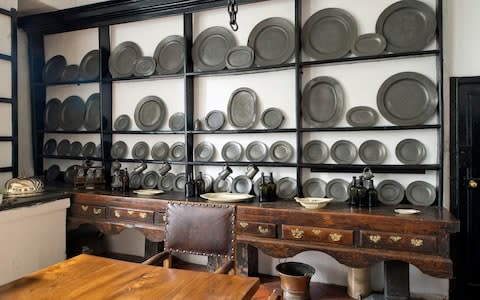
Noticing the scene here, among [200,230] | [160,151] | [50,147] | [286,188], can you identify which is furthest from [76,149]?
[200,230]

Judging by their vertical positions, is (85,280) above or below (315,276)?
above

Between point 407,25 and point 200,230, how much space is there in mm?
2208

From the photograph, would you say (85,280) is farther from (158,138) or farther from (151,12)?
(151,12)

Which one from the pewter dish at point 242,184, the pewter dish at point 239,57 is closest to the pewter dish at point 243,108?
the pewter dish at point 239,57

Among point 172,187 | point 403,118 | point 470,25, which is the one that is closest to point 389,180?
point 403,118

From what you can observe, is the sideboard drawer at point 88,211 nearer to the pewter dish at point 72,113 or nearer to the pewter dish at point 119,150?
the pewter dish at point 119,150

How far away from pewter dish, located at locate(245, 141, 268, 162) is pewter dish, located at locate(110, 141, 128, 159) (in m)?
1.40

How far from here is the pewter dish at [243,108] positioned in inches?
129

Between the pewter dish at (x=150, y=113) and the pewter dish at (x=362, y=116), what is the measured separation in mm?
1825

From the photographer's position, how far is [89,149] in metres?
4.00

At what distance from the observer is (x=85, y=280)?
1528mm

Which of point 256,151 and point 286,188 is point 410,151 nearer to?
point 286,188

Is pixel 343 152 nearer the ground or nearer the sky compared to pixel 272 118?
nearer the ground

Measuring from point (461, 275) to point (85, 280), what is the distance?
2.68 m
